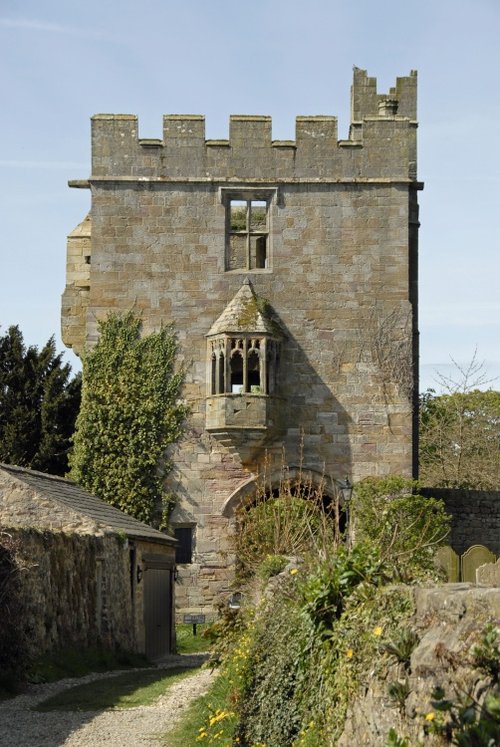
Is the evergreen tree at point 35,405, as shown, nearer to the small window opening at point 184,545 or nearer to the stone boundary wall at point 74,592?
the small window opening at point 184,545

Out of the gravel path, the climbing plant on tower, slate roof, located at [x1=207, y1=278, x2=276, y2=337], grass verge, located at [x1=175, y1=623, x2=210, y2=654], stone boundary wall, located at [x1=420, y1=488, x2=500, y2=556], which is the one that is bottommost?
grass verge, located at [x1=175, y1=623, x2=210, y2=654]

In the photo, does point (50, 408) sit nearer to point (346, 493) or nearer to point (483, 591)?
point (346, 493)

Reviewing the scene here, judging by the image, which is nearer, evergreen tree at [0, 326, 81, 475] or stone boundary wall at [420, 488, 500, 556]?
stone boundary wall at [420, 488, 500, 556]

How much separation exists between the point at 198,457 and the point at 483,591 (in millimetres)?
21656

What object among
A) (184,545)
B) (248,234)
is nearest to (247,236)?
(248,234)

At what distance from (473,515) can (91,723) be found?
675 inches

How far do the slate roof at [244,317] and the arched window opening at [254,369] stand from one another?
52 centimetres

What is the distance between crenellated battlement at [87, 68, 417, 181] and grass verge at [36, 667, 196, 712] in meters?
12.7

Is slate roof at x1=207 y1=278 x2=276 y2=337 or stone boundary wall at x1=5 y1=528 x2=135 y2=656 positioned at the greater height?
slate roof at x1=207 y1=278 x2=276 y2=337

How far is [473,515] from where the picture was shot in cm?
2916

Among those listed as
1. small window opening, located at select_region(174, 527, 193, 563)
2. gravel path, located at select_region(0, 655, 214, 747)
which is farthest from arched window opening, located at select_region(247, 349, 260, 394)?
gravel path, located at select_region(0, 655, 214, 747)

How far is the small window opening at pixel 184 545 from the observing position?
90.1 feet

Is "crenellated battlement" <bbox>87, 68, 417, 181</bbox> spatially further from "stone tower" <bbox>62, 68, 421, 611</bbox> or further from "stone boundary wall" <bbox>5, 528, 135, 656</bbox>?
"stone boundary wall" <bbox>5, 528, 135, 656</bbox>

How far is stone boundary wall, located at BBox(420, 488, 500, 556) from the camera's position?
29.0 metres
